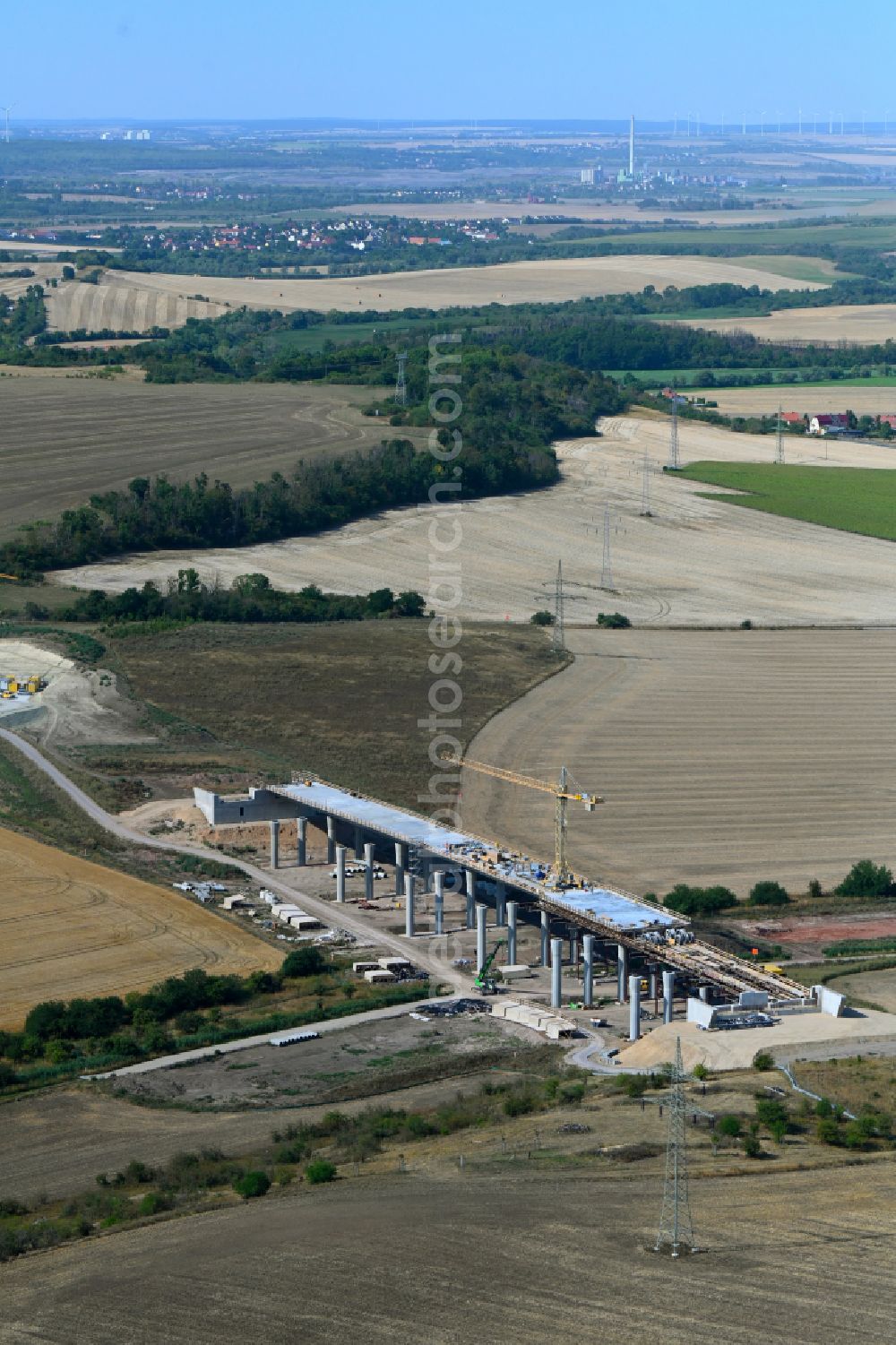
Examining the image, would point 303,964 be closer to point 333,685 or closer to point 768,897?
point 768,897

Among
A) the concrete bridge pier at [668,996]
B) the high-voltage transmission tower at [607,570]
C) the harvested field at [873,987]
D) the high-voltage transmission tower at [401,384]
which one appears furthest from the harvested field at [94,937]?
the high-voltage transmission tower at [401,384]

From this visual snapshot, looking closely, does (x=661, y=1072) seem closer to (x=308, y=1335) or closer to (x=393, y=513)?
(x=308, y=1335)

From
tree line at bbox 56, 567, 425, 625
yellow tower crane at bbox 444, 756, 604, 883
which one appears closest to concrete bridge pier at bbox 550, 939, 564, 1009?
yellow tower crane at bbox 444, 756, 604, 883

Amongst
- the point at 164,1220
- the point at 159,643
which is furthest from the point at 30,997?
the point at 159,643

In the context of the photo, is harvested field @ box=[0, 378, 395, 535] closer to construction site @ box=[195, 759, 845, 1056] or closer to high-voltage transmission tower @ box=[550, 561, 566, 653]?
high-voltage transmission tower @ box=[550, 561, 566, 653]

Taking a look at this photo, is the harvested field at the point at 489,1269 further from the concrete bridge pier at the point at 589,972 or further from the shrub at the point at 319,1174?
the concrete bridge pier at the point at 589,972

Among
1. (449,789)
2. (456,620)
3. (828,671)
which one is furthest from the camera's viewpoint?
(456,620)
